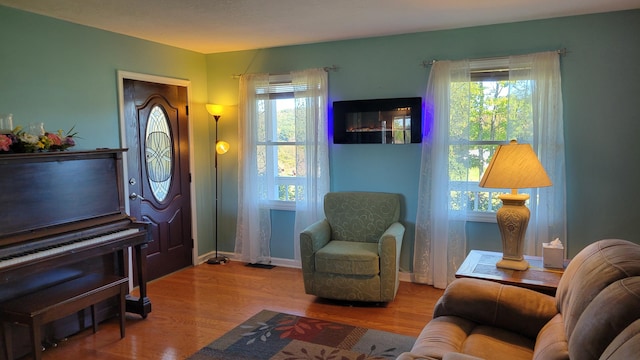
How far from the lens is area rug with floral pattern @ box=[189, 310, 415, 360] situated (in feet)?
9.70

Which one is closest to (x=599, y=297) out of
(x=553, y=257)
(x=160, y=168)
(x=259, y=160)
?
(x=553, y=257)

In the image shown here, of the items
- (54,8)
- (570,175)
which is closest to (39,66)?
(54,8)

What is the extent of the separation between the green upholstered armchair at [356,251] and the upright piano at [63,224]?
138cm

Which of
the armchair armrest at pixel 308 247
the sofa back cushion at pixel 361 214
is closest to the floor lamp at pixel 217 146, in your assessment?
the sofa back cushion at pixel 361 214

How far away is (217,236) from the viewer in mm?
5324

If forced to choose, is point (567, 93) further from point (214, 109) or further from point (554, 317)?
point (214, 109)

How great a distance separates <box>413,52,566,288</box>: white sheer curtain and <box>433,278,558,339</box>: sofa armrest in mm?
1724

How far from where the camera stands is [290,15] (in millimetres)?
3535

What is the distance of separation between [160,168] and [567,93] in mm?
3815

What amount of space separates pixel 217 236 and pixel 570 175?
3.71 meters

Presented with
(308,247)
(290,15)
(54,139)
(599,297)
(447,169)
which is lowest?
(308,247)

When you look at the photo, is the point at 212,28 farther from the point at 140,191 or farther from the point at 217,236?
the point at 217,236

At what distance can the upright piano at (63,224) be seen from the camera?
2.82 m

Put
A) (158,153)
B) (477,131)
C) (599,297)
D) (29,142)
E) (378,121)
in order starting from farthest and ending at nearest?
(158,153)
(378,121)
(477,131)
(29,142)
(599,297)
